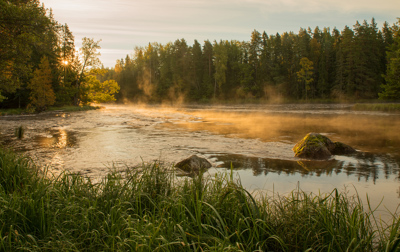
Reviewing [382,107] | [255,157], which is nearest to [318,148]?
[255,157]

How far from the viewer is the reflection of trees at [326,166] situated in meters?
9.09

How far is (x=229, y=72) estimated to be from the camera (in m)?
90.0

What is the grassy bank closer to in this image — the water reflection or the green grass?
the water reflection

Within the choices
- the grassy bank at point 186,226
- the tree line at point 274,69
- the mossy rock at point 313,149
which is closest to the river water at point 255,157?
the mossy rock at point 313,149

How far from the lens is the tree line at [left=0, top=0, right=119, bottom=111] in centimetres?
1259

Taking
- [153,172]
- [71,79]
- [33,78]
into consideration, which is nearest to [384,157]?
[153,172]

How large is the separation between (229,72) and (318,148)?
3174 inches

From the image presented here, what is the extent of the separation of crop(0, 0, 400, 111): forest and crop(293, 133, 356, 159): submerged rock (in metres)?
32.5

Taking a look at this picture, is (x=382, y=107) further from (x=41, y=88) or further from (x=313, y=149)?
(x=41, y=88)

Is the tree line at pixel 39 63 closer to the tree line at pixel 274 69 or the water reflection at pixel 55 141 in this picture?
the water reflection at pixel 55 141

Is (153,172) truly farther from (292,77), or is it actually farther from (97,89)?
(292,77)

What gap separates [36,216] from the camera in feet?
13.3

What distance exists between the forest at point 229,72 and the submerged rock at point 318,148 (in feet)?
106

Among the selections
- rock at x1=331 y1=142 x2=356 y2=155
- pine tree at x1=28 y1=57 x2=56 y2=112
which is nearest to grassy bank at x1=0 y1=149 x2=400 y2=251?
rock at x1=331 y1=142 x2=356 y2=155
